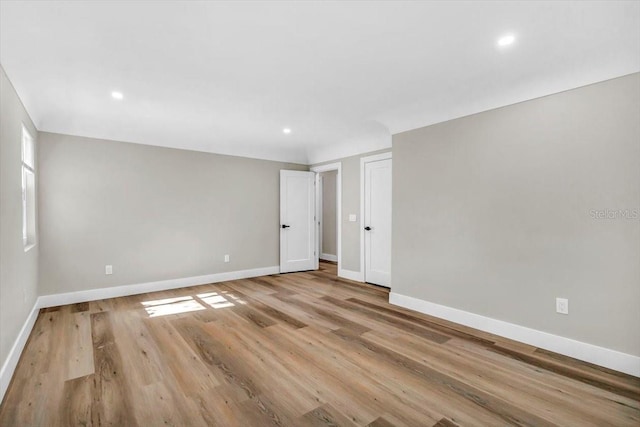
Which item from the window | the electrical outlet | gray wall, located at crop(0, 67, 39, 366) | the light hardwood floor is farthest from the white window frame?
the electrical outlet

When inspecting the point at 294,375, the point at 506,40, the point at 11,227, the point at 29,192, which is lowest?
the point at 294,375

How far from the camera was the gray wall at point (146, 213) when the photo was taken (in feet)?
13.3

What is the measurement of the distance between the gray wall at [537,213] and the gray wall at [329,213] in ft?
13.0

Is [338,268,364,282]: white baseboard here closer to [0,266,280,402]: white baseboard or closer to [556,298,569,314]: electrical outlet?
[0,266,280,402]: white baseboard

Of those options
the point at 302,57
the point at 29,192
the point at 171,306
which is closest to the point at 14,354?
the point at 171,306

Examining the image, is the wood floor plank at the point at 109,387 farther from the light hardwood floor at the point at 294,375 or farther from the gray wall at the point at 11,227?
the gray wall at the point at 11,227

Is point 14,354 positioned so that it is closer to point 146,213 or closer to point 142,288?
point 142,288

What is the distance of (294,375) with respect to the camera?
7.72 feet

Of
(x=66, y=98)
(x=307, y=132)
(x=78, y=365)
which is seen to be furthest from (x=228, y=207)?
(x=78, y=365)

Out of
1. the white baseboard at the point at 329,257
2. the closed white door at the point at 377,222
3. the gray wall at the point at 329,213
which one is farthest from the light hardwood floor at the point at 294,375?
the gray wall at the point at 329,213

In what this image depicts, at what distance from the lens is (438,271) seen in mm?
3682

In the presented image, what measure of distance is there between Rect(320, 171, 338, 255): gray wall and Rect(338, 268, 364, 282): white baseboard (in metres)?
1.97

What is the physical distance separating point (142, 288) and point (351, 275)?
11.1ft

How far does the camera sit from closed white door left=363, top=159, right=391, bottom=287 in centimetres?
499
